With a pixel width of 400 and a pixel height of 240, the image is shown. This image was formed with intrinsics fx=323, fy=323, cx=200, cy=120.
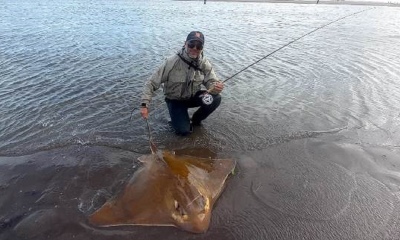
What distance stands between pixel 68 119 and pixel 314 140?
5003 millimetres

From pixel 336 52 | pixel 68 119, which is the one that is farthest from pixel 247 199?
pixel 336 52

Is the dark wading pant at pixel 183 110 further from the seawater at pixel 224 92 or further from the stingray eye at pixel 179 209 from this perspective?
the stingray eye at pixel 179 209

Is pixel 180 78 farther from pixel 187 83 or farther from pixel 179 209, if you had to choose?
pixel 179 209

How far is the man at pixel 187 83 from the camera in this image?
18.3 feet

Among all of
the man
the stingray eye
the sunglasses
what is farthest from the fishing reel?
the stingray eye

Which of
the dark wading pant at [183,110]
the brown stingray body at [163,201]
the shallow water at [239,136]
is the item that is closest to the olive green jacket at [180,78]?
the dark wading pant at [183,110]

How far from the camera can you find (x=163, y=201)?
372cm

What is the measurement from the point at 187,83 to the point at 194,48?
0.77 metres

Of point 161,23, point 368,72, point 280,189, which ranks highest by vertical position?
point 280,189

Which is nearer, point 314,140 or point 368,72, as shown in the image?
point 314,140

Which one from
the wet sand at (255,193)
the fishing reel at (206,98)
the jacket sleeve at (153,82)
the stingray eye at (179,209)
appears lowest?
the wet sand at (255,193)

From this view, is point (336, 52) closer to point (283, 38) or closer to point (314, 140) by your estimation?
point (283, 38)

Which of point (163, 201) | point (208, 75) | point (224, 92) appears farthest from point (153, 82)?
point (224, 92)

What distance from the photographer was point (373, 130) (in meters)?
6.34
